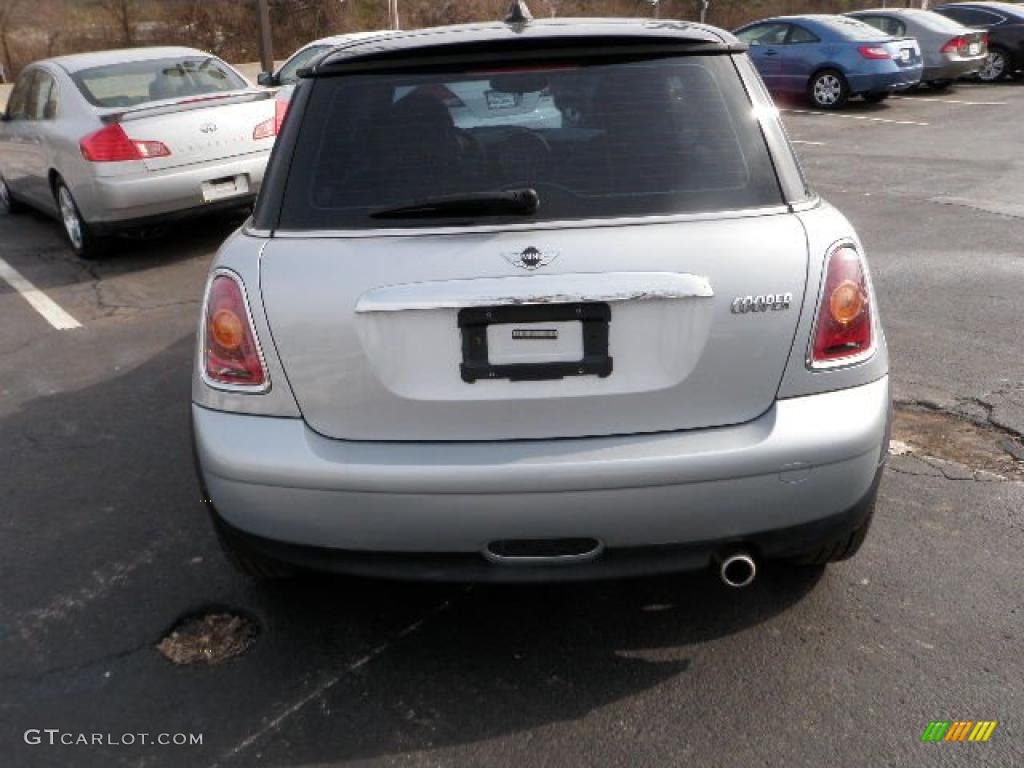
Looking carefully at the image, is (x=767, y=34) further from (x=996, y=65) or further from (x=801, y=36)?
(x=996, y=65)

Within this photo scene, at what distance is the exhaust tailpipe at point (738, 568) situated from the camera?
8.44 ft

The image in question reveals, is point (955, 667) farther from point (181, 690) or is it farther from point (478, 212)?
point (181, 690)

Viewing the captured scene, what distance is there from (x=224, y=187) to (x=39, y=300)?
1608mm

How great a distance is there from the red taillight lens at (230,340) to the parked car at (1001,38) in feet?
69.5

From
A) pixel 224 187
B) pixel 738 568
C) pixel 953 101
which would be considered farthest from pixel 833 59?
pixel 738 568

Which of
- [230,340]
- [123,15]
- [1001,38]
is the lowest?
[123,15]

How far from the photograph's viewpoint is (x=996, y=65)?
20453 millimetres

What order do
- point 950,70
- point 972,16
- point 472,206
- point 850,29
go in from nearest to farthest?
point 472,206, point 850,29, point 950,70, point 972,16

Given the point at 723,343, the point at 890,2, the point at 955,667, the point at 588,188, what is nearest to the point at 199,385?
the point at 588,188

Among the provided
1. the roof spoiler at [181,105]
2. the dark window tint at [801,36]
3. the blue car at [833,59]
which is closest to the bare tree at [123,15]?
the blue car at [833,59]

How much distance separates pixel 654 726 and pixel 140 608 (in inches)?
67.3

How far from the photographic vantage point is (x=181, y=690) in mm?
2781

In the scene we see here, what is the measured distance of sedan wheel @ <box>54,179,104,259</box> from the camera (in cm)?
789

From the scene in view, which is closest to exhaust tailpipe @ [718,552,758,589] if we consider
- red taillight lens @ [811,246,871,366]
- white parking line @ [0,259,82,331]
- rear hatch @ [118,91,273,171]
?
red taillight lens @ [811,246,871,366]
